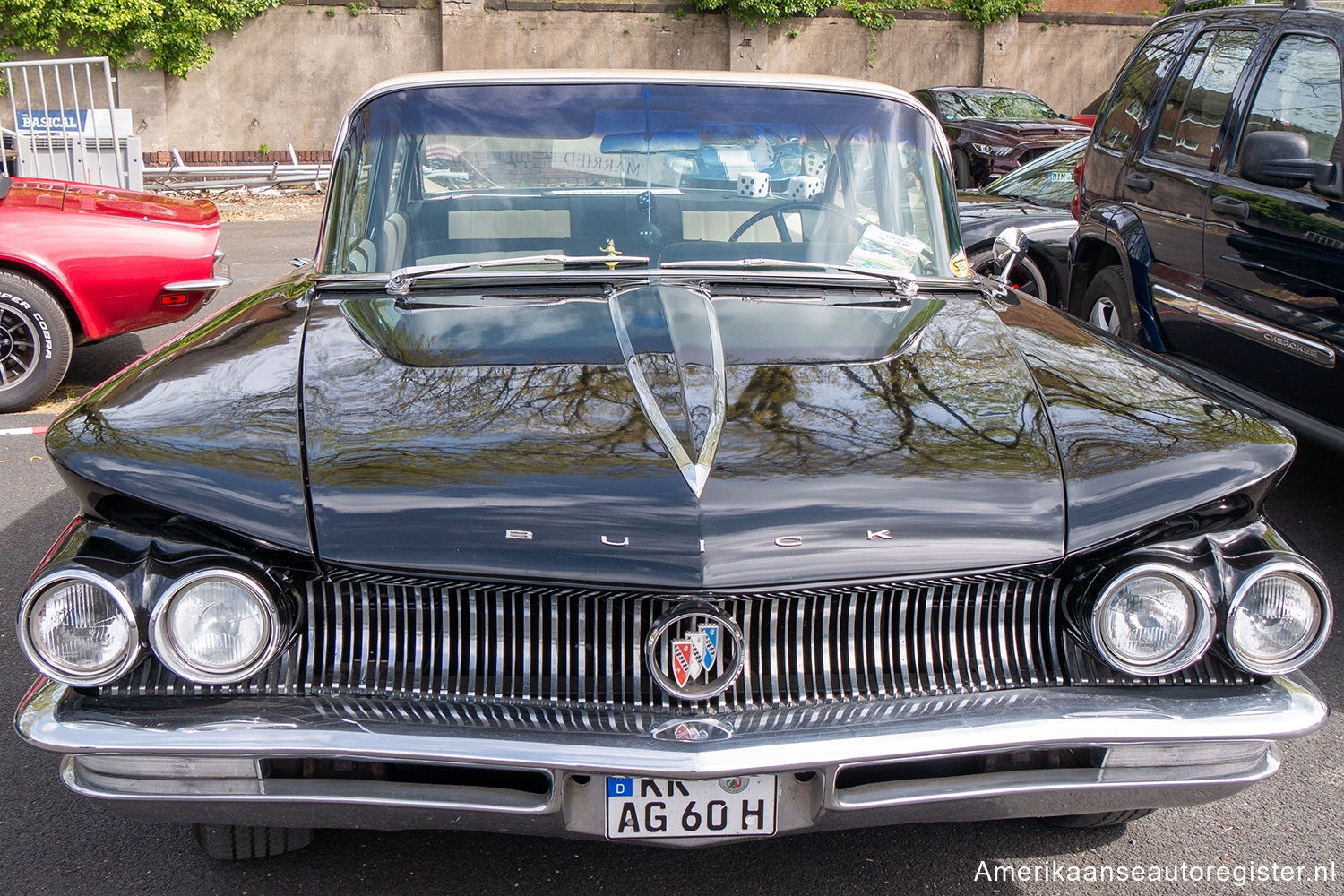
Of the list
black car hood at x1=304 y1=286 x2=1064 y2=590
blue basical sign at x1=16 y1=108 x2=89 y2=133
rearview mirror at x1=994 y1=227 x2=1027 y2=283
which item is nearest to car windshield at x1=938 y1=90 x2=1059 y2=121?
blue basical sign at x1=16 y1=108 x2=89 y2=133

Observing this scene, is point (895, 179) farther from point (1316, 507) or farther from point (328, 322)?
point (1316, 507)

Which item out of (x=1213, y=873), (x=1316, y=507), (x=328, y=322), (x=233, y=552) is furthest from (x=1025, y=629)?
(x=1316, y=507)

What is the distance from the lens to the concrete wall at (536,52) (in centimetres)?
2191

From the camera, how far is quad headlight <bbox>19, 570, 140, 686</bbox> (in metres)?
2.01

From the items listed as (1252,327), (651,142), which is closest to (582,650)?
(651,142)

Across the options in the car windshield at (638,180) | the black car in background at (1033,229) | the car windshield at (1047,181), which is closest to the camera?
the car windshield at (638,180)

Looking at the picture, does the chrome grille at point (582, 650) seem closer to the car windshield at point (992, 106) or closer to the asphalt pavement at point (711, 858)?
the asphalt pavement at point (711, 858)

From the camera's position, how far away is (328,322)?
2820mm

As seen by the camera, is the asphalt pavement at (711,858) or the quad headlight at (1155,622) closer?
the quad headlight at (1155,622)

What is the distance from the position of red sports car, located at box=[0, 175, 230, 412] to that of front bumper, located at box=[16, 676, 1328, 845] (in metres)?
4.38

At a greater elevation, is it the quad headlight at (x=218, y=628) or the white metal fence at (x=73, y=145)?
the white metal fence at (x=73, y=145)

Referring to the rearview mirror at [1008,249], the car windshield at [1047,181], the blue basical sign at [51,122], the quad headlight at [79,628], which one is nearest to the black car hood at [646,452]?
the quad headlight at [79,628]

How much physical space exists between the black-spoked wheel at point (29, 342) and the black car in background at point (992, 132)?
31.8 feet

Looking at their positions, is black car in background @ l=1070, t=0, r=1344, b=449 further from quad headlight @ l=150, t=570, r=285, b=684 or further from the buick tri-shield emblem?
quad headlight @ l=150, t=570, r=285, b=684
